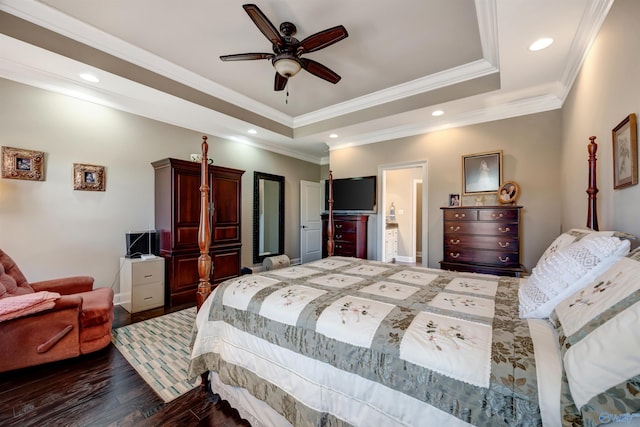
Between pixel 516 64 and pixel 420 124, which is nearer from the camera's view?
pixel 516 64

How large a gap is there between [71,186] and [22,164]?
1.46ft

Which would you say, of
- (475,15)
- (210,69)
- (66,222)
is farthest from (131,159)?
(475,15)

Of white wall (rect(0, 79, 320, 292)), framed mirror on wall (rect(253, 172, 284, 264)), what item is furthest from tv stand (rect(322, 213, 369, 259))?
white wall (rect(0, 79, 320, 292))

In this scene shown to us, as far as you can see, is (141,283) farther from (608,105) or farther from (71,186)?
(608,105)

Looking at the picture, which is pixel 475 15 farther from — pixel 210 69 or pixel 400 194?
pixel 400 194

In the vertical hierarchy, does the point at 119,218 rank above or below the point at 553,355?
above

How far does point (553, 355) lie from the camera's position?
2.94 ft

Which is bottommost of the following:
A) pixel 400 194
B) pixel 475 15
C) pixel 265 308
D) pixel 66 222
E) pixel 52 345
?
A: pixel 52 345

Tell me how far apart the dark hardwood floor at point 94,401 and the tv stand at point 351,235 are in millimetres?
3410

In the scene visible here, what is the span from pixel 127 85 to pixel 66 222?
1.79 meters

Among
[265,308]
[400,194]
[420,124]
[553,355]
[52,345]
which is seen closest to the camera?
[553,355]

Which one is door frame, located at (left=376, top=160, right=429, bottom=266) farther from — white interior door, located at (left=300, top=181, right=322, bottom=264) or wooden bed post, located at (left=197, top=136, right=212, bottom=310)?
wooden bed post, located at (left=197, top=136, right=212, bottom=310)

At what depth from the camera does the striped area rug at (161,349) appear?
77.7 inches

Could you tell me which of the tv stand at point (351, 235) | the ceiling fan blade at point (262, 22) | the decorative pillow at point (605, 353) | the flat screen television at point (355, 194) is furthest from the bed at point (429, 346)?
the flat screen television at point (355, 194)
